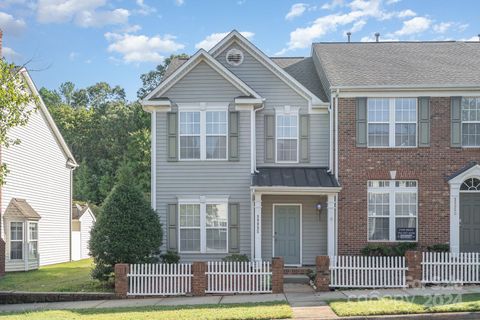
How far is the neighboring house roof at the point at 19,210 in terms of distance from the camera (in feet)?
73.7

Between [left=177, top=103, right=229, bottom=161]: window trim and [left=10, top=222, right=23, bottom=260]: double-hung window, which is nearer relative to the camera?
[left=177, top=103, right=229, bottom=161]: window trim

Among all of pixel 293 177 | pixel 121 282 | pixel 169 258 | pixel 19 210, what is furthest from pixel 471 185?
pixel 19 210

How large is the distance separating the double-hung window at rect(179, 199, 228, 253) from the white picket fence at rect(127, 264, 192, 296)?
352 cm

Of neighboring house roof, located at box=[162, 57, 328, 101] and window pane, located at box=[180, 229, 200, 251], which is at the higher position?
neighboring house roof, located at box=[162, 57, 328, 101]

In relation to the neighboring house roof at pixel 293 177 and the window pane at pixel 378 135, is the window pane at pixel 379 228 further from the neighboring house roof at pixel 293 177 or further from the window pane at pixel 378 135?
the window pane at pixel 378 135

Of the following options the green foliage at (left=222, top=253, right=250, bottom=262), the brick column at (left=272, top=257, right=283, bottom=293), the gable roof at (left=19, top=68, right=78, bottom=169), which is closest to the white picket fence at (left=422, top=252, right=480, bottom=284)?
the brick column at (left=272, top=257, right=283, bottom=293)

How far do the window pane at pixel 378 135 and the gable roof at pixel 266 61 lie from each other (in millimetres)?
1822

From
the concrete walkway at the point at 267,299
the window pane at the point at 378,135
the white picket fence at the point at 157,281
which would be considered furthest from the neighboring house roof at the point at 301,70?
the concrete walkway at the point at 267,299

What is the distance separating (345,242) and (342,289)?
126 inches

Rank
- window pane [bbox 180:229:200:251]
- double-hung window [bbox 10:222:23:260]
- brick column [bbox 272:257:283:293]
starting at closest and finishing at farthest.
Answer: brick column [bbox 272:257:283:293] < window pane [bbox 180:229:200:251] < double-hung window [bbox 10:222:23:260]

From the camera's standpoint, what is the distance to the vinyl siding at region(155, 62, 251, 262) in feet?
63.8

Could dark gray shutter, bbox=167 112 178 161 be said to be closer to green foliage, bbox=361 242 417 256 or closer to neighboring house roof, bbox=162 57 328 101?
neighboring house roof, bbox=162 57 328 101

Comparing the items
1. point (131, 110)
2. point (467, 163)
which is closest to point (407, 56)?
point (467, 163)

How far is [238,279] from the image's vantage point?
51.6 ft
